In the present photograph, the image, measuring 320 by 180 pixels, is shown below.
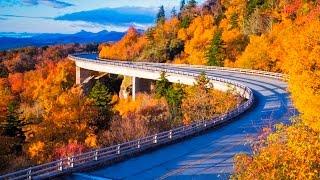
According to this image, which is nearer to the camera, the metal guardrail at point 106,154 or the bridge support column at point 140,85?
the metal guardrail at point 106,154

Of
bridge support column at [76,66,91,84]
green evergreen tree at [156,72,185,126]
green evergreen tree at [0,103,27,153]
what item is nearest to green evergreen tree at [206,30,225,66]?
green evergreen tree at [156,72,185,126]

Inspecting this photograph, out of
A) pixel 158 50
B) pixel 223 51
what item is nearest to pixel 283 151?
pixel 223 51

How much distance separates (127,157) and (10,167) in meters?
17.5

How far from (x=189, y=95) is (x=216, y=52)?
110 feet

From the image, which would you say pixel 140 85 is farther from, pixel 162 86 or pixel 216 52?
pixel 216 52

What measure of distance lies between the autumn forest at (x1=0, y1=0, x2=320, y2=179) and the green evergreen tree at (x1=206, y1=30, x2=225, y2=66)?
0.20 m

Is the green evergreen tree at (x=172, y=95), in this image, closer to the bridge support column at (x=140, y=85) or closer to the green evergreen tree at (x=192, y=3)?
the bridge support column at (x=140, y=85)

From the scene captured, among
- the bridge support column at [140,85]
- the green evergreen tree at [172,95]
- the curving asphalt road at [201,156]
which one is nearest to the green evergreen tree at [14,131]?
the green evergreen tree at [172,95]

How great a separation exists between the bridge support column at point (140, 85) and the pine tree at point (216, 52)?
42.5 feet

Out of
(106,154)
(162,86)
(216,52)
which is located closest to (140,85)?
(162,86)

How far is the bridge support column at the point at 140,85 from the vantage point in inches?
3942

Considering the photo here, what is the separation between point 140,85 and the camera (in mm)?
101938

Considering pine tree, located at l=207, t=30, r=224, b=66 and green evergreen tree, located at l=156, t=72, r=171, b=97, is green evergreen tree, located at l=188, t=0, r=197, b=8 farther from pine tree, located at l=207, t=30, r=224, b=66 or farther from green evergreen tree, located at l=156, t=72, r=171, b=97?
green evergreen tree, located at l=156, t=72, r=171, b=97

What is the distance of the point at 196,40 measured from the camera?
12112 cm
